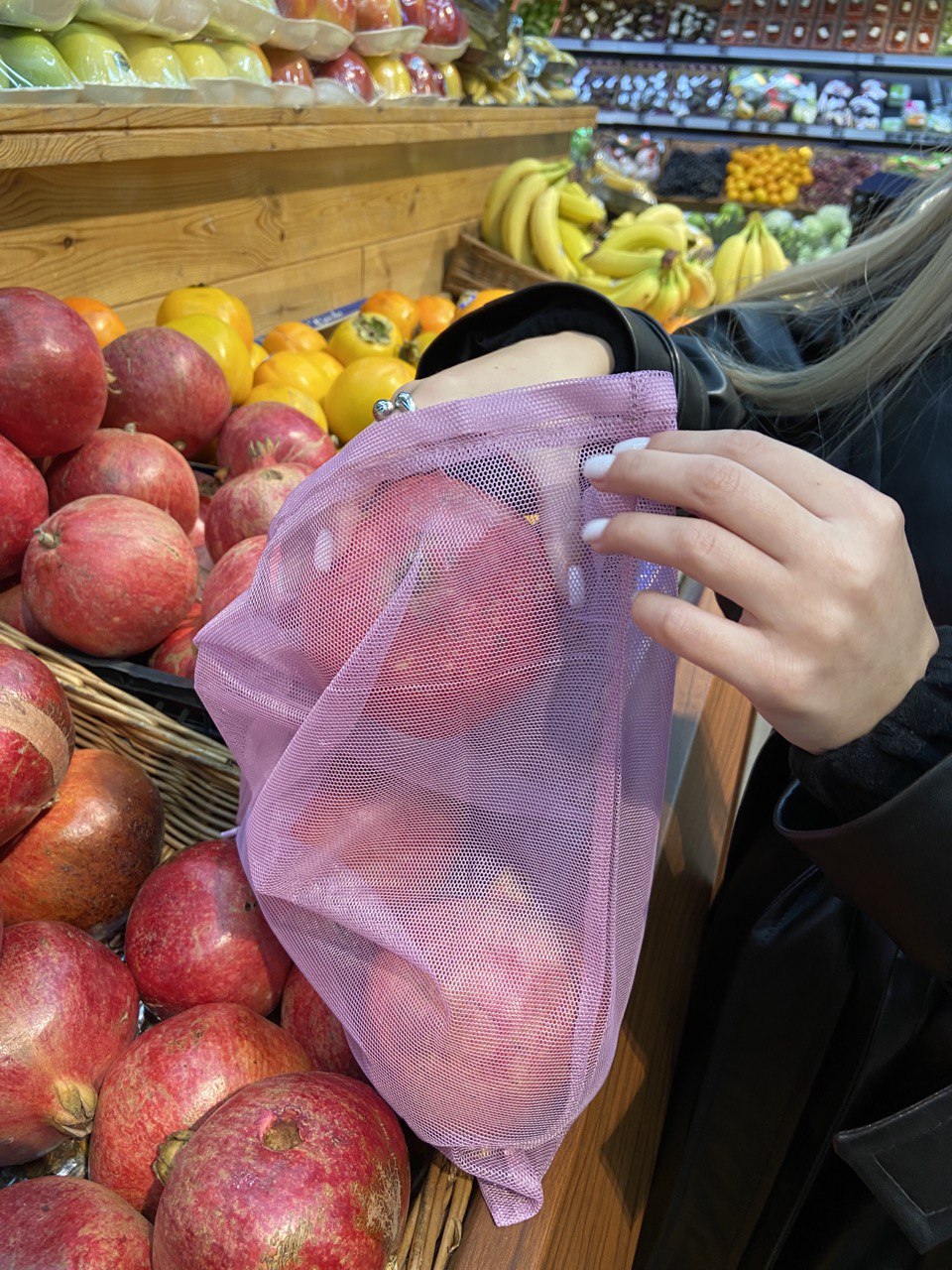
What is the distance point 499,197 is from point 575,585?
2.52 m

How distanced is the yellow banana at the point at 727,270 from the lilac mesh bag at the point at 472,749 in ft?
9.63

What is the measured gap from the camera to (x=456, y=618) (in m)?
0.49

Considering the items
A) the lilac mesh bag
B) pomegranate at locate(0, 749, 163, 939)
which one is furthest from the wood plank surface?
pomegranate at locate(0, 749, 163, 939)

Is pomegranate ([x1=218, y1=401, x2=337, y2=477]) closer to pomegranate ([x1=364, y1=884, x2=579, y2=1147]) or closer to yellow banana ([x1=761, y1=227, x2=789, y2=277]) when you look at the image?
pomegranate ([x1=364, y1=884, x2=579, y2=1147])

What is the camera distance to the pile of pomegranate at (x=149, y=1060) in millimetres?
493

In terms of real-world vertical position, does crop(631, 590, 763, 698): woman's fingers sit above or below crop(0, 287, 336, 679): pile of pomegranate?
above

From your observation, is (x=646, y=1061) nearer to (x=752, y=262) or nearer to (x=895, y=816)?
(x=895, y=816)

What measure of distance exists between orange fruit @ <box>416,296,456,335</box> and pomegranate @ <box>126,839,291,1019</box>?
168cm

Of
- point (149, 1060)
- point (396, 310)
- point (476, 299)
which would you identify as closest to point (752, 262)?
point (476, 299)

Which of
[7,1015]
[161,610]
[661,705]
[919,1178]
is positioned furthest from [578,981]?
[161,610]

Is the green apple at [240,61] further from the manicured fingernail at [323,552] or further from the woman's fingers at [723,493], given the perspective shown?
the woman's fingers at [723,493]

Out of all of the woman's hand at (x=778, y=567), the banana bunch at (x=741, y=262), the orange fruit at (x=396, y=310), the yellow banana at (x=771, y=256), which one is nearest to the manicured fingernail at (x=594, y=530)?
the woman's hand at (x=778, y=567)

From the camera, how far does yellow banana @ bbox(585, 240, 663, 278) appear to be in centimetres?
279

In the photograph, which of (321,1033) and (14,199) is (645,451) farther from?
(14,199)
